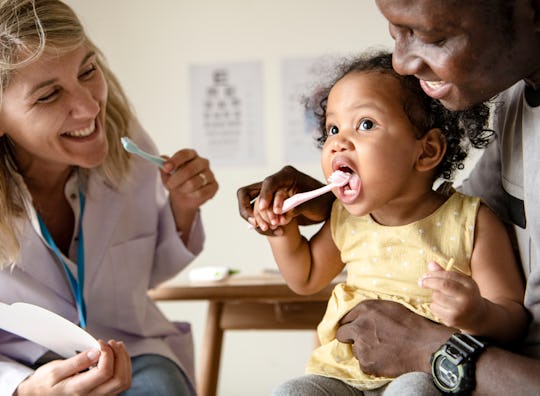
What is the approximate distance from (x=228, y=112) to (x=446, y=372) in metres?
2.72

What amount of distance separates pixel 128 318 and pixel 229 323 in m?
0.63

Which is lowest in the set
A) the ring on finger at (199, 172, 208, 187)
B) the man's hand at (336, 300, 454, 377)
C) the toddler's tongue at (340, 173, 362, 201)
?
the man's hand at (336, 300, 454, 377)

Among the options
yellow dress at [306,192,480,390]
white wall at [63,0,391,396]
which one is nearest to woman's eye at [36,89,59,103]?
yellow dress at [306,192,480,390]

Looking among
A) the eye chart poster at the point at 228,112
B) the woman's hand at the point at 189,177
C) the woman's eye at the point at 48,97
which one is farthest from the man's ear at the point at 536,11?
the eye chart poster at the point at 228,112

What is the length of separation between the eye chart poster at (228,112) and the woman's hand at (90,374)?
7.54 feet

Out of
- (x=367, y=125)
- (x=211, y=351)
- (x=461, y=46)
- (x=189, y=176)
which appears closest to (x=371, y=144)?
(x=367, y=125)

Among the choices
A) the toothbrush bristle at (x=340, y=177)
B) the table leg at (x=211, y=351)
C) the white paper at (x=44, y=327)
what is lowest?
the table leg at (x=211, y=351)

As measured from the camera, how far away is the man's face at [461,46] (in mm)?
985

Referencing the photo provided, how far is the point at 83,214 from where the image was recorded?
1750 millimetres

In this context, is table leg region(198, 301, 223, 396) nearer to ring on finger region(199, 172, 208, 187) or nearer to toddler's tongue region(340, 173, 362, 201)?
ring on finger region(199, 172, 208, 187)

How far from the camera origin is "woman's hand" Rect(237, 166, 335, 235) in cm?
128

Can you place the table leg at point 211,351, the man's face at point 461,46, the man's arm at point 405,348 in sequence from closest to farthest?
the man's face at point 461,46 → the man's arm at point 405,348 → the table leg at point 211,351

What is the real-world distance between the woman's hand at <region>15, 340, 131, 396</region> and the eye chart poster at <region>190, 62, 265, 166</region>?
90.5 inches

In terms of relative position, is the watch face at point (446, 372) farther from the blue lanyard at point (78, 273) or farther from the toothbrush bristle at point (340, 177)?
the blue lanyard at point (78, 273)
